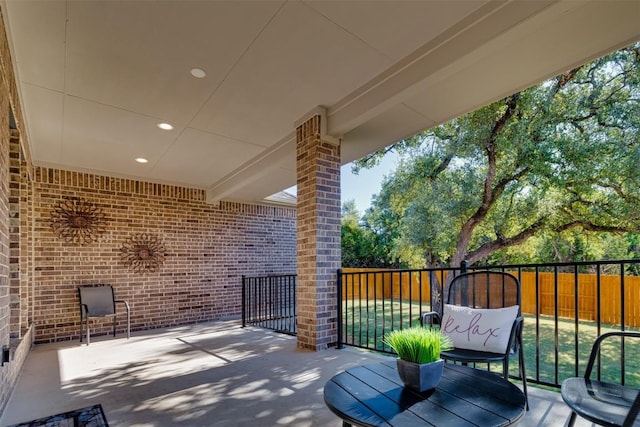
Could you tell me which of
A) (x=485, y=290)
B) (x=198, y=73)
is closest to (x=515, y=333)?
(x=485, y=290)

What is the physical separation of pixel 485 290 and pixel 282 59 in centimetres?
248

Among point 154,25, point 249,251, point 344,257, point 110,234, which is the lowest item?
point 344,257

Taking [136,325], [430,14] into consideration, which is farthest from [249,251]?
[430,14]

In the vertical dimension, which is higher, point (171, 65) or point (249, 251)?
point (171, 65)

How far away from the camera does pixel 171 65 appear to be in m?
2.79

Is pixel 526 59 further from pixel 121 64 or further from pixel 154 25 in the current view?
pixel 121 64

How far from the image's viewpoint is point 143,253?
5.75 m

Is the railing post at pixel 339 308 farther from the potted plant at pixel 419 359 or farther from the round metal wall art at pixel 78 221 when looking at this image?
the round metal wall art at pixel 78 221

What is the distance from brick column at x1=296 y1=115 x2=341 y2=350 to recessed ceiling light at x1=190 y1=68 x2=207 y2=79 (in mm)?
1234

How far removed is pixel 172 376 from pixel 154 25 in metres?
2.91

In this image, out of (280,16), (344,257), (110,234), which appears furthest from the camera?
(344,257)

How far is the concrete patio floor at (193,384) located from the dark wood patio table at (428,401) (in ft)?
2.27

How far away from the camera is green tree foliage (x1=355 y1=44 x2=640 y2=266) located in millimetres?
5320

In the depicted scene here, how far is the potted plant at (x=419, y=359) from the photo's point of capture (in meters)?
1.44
